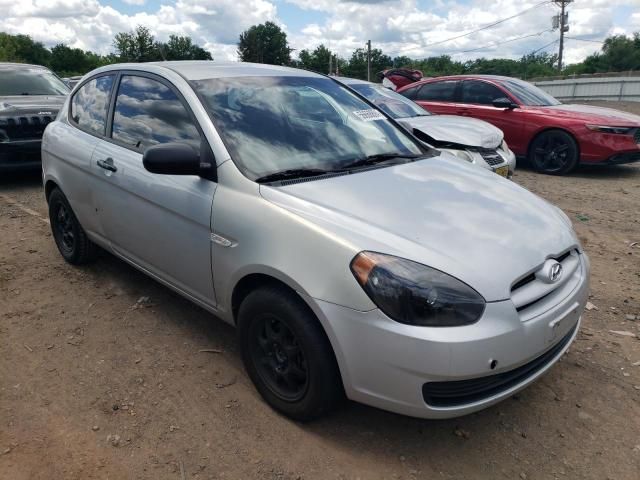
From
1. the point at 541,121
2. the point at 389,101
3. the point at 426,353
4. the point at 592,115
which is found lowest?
the point at 426,353

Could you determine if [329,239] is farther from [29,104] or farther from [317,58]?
[317,58]

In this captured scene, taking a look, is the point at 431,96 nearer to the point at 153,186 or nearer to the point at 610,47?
the point at 153,186

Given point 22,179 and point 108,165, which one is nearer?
point 108,165

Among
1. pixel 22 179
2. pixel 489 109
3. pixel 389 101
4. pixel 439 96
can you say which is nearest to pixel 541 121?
pixel 489 109

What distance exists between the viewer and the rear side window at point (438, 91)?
369 inches

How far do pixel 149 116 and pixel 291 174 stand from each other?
120 cm

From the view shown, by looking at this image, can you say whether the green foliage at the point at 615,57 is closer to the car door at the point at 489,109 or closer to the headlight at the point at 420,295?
the car door at the point at 489,109

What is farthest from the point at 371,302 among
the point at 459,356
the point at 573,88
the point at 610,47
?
the point at 610,47

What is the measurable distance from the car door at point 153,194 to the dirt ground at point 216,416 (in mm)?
457

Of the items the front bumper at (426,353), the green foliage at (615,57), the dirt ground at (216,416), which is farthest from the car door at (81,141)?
the green foliage at (615,57)

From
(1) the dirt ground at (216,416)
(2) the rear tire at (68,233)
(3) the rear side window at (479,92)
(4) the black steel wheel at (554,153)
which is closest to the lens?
(1) the dirt ground at (216,416)

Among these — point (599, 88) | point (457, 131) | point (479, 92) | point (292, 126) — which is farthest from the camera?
point (599, 88)

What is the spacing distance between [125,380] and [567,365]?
8.34ft

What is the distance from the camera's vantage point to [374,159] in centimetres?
303
